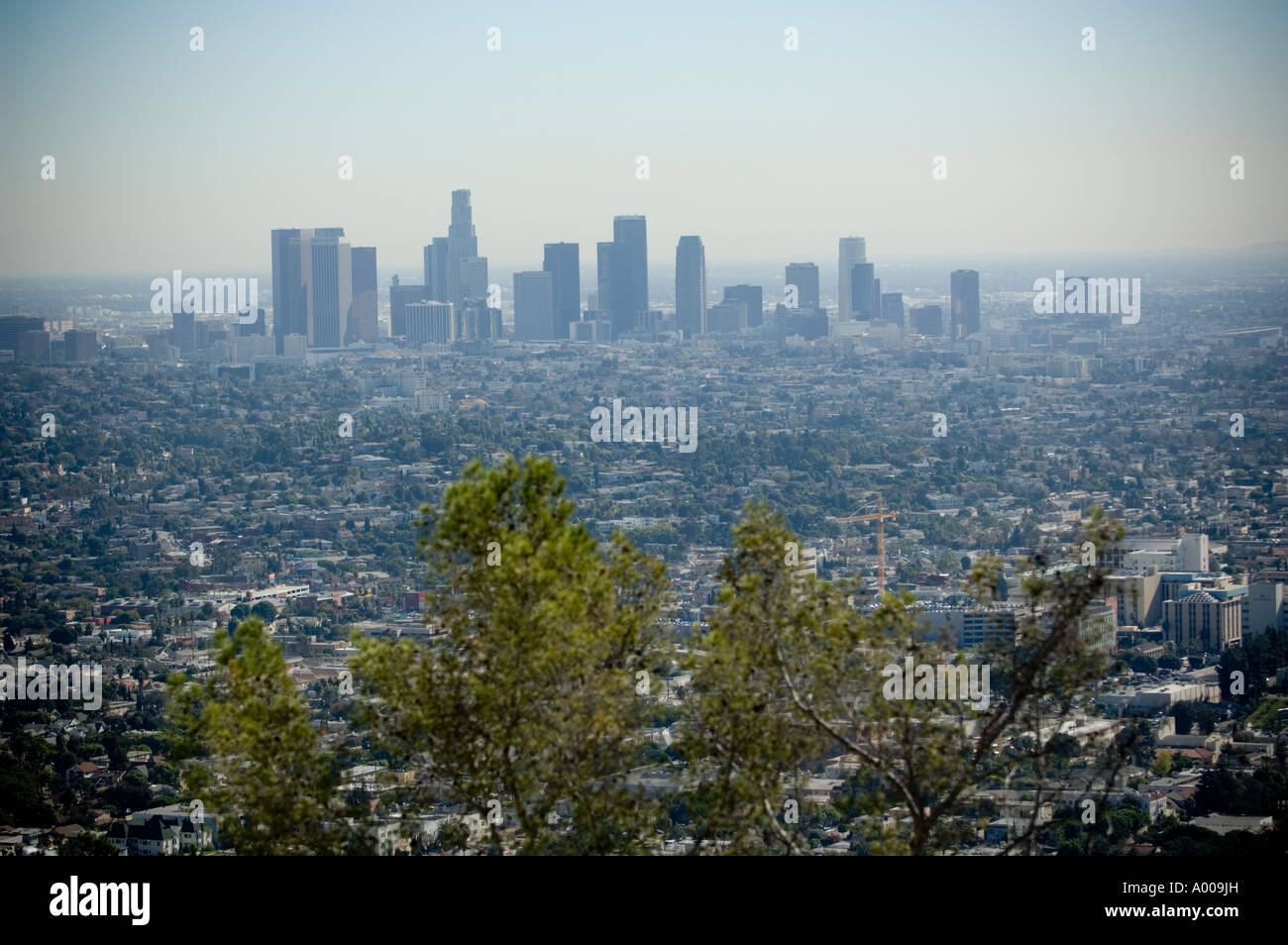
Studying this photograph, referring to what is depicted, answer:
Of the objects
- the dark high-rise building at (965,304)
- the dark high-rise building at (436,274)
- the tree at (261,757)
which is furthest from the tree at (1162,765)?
the dark high-rise building at (436,274)

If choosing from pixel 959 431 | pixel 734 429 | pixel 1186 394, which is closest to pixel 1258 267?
pixel 1186 394

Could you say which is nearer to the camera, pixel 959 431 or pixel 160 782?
pixel 160 782

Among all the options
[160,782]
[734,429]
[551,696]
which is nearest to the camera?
[551,696]

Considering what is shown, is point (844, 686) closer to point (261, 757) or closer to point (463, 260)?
point (261, 757)

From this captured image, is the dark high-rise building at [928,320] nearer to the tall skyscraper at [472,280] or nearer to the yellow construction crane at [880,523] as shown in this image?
the tall skyscraper at [472,280]

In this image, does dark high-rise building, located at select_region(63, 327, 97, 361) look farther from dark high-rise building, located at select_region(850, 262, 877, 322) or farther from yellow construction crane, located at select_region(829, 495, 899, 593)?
dark high-rise building, located at select_region(850, 262, 877, 322)

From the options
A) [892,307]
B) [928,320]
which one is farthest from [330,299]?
[928,320]
